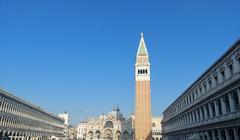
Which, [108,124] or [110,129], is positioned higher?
[108,124]

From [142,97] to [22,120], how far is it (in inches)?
1755

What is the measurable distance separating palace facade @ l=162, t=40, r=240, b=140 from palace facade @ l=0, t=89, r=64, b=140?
117 feet

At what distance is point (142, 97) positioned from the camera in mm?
100750

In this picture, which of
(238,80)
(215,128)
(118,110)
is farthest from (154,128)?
(238,80)

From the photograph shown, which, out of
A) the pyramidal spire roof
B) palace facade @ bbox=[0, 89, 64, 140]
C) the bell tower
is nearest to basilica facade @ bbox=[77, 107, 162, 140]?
palace facade @ bbox=[0, 89, 64, 140]

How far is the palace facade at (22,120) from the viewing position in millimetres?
57491

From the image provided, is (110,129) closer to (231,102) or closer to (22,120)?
(22,120)

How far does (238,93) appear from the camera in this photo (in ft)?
92.3

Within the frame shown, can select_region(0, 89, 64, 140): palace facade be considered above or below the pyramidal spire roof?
below

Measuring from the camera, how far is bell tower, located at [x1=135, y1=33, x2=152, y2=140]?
315 ft

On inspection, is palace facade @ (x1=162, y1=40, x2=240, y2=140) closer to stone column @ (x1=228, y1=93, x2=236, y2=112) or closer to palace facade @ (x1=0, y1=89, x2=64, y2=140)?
stone column @ (x1=228, y1=93, x2=236, y2=112)

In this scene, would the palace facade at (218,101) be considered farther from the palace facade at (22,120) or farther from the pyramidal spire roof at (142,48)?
the pyramidal spire roof at (142,48)

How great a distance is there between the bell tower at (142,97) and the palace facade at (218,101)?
46193 mm

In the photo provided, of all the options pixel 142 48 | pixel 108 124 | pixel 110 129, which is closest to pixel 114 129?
pixel 110 129
